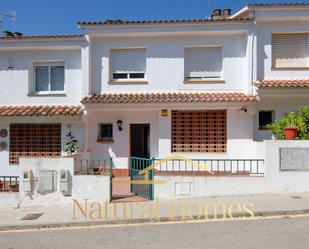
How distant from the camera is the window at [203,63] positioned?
45.7ft

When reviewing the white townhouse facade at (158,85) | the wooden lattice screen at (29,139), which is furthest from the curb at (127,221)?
the wooden lattice screen at (29,139)

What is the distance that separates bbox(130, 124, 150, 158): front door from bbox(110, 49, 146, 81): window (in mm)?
2288

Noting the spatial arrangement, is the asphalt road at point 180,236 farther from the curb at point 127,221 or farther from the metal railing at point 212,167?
the metal railing at point 212,167

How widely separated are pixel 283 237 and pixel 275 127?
5608 mm

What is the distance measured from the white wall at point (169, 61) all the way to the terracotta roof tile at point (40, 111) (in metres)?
1.49

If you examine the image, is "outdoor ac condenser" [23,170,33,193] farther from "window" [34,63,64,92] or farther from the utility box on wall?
the utility box on wall

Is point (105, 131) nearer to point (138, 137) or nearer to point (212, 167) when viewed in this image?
point (138, 137)

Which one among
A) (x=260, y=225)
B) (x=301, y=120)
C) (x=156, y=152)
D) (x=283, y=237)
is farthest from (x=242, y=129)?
(x=283, y=237)

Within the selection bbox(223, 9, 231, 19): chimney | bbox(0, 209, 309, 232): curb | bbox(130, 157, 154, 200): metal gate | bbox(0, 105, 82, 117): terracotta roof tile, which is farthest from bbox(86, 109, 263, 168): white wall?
bbox(223, 9, 231, 19): chimney

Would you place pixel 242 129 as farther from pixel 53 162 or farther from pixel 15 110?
pixel 15 110

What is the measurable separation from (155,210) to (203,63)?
24.4ft

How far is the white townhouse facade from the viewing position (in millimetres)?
13234

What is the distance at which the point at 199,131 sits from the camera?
1360cm
